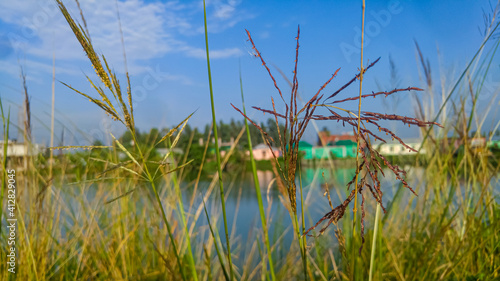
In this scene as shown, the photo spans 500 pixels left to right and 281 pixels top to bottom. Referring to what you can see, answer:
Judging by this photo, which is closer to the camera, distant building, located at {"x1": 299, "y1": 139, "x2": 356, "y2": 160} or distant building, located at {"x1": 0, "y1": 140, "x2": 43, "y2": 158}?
distant building, located at {"x1": 299, "y1": 139, "x2": 356, "y2": 160}

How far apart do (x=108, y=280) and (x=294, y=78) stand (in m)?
1.39

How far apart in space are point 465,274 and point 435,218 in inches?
17.5

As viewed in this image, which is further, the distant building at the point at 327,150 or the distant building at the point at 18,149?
the distant building at the point at 18,149

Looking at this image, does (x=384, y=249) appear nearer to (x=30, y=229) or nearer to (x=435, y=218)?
(x=435, y=218)

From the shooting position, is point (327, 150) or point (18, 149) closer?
point (327, 150)

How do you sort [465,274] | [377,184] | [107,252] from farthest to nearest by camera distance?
[107,252] < [465,274] < [377,184]

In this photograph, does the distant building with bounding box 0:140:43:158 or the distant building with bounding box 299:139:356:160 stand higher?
the distant building with bounding box 0:140:43:158

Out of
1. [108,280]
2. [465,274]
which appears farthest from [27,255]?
[465,274]

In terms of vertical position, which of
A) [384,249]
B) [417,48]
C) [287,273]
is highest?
[417,48]

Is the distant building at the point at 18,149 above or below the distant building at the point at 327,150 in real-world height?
above

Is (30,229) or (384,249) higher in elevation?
(30,229)

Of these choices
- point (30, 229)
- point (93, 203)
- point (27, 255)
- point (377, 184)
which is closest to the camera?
point (377, 184)

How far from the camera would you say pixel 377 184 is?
59cm

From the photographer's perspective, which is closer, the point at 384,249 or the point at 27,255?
the point at 27,255
